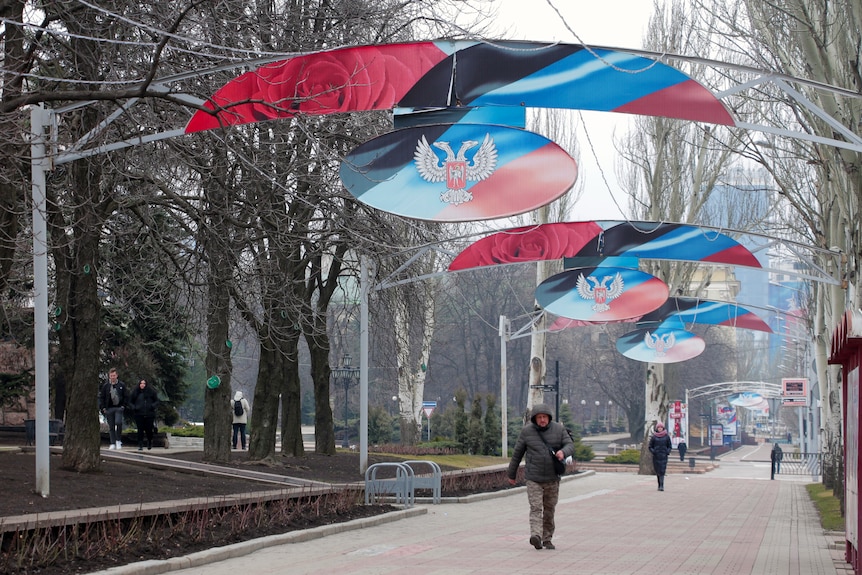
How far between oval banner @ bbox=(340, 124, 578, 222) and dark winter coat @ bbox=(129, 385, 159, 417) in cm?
1526

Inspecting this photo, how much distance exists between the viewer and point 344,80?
42.3ft

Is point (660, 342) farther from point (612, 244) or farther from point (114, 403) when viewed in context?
point (114, 403)

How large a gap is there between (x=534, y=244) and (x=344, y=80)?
13044mm

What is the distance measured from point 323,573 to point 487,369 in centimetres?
7638

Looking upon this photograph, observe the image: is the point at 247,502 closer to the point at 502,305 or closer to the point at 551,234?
the point at 551,234

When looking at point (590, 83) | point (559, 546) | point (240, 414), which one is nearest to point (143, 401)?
point (240, 414)

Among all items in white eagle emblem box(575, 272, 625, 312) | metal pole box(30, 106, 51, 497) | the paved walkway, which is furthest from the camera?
white eagle emblem box(575, 272, 625, 312)

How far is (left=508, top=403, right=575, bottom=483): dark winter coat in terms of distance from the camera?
14461 millimetres

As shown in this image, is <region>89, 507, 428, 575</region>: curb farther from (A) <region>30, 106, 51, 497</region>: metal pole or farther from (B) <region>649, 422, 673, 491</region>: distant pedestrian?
(B) <region>649, 422, 673, 491</region>: distant pedestrian

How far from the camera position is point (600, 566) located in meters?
12.7

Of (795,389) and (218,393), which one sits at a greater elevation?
(218,393)

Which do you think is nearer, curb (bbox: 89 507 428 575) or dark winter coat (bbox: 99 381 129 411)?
curb (bbox: 89 507 428 575)

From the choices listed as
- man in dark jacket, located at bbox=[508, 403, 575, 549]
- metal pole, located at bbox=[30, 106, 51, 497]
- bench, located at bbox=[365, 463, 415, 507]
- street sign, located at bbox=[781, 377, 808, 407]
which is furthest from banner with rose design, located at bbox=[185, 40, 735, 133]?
street sign, located at bbox=[781, 377, 808, 407]

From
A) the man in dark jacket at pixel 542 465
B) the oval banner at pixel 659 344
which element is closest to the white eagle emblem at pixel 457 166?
the man in dark jacket at pixel 542 465
